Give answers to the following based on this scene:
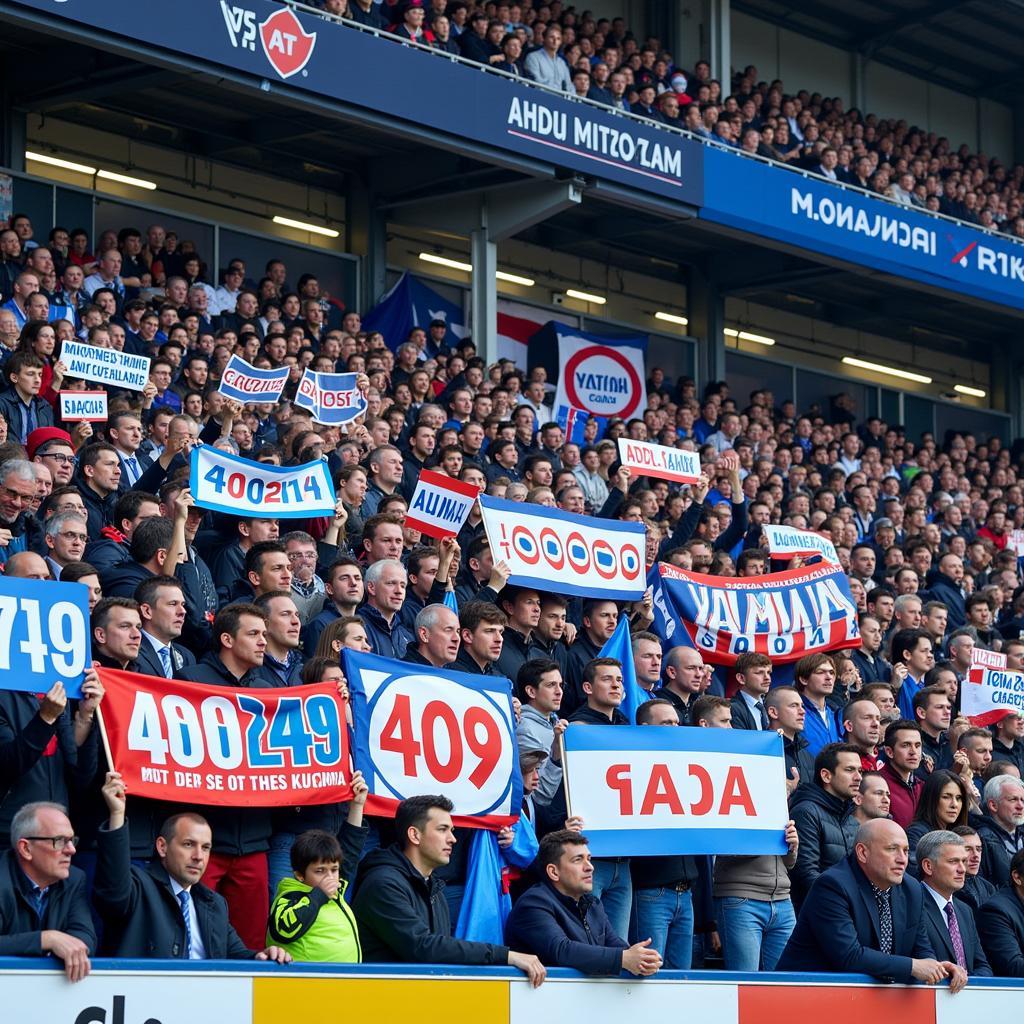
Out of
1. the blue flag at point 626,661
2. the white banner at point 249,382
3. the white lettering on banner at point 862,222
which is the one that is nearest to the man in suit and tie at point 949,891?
the blue flag at point 626,661

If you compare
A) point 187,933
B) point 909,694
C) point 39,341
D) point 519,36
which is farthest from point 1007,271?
point 187,933

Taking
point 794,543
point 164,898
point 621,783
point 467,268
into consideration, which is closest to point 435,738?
point 621,783

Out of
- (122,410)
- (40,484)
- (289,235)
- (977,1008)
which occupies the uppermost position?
(289,235)

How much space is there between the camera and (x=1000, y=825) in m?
10.1

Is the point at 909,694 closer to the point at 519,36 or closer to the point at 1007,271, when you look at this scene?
the point at 519,36

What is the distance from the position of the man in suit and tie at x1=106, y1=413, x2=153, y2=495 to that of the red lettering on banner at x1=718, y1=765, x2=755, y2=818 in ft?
14.5

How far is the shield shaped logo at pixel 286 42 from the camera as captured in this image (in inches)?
667

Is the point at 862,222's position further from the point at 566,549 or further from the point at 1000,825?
the point at 1000,825

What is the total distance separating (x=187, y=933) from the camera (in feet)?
22.2

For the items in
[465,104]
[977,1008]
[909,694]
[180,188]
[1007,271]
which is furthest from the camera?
[1007,271]

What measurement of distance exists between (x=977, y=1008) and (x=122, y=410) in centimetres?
627

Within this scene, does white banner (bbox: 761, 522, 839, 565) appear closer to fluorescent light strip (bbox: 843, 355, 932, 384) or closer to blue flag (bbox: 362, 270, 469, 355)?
blue flag (bbox: 362, 270, 469, 355)

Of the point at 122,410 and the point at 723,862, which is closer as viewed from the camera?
the point at 723,862

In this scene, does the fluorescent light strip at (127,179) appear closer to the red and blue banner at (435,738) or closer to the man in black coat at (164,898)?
the red and blue banner at (435,738)
